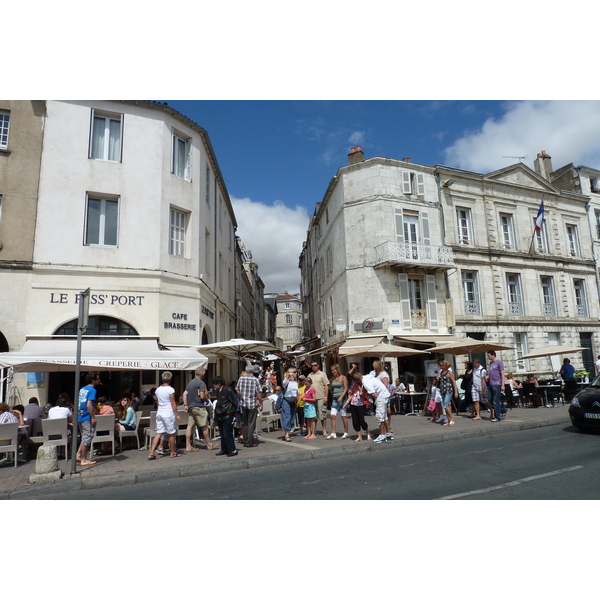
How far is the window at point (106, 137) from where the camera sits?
1277 cm

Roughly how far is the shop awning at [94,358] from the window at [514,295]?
17826 millimetres

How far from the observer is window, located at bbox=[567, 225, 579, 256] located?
2478 cm

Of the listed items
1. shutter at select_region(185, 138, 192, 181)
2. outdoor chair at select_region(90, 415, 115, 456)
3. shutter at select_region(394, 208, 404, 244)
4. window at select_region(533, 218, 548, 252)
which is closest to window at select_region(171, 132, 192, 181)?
shutter at select_region(185, 138, 192, 181)

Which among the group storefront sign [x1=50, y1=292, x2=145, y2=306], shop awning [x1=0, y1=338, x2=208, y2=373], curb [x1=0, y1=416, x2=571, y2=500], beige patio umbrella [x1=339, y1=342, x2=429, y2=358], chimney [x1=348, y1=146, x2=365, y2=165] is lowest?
curb [x1=0, y1=416, x2=571, y2=500]

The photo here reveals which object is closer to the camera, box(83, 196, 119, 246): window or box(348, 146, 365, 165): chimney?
box(83, 196, 119, 246): window

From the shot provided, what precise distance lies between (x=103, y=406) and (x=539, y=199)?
24583 millimetres

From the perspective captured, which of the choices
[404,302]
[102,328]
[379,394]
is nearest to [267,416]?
[379,394]

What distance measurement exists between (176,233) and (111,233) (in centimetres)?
206

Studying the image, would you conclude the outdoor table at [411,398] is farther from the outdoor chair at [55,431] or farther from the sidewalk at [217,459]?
the outdoor chair at [55,431]

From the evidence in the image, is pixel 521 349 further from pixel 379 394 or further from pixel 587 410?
pixel 379 394

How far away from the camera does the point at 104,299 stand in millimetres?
12156

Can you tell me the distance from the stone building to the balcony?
0.17 ft

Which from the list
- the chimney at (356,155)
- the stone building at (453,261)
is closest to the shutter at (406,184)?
the stone building at (453,261)

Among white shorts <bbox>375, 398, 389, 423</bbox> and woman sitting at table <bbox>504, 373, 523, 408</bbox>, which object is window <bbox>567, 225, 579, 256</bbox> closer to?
woman sitting at table <bbox>504, 373, 523, 408</bbox>
